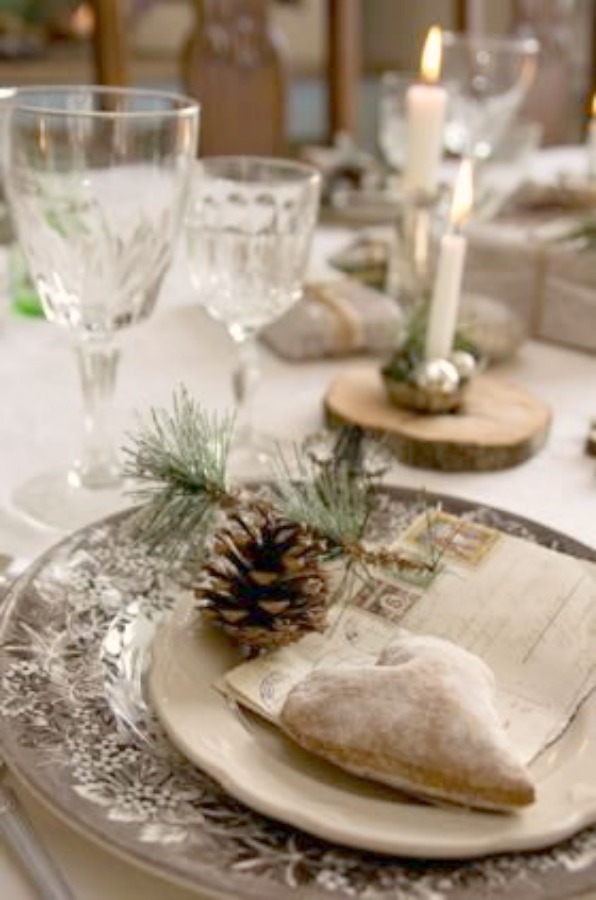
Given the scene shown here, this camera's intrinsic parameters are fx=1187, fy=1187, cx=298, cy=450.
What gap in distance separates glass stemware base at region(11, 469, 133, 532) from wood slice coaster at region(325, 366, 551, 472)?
0.16 m

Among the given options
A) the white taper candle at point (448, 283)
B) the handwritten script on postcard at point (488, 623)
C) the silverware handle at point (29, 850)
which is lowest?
the silverware handle at point (29, 850)

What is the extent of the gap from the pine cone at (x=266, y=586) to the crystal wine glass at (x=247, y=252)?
0.26 meters

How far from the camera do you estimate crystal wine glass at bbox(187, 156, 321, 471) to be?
2.49 feet

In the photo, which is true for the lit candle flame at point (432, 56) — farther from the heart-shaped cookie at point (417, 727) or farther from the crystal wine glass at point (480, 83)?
the heart-shaped cookie at point (417, 727)

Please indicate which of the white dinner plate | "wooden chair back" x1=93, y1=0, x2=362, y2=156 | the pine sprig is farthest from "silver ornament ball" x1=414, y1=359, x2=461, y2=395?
"wooden chair back" x1=93, y1=0, x2=362, y2=156

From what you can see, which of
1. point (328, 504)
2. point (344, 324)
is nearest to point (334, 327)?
point (344, 324)

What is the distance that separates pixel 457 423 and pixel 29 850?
0.43m

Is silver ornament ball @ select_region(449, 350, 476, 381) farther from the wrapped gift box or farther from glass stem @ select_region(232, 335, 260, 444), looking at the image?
the wrapped gift box

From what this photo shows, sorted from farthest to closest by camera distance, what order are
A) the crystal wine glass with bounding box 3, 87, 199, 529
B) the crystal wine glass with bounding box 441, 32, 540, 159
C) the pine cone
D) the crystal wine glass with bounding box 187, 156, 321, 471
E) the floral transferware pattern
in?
the crystal wine glass with bounding box 441, 32, 540, 159 → the crystal wine glass with bounding box 187, 156, 321, 471 → the crystal wine glass with bounding box 3, 87, 199, 529 → the pine cone → the floral transferware pattern

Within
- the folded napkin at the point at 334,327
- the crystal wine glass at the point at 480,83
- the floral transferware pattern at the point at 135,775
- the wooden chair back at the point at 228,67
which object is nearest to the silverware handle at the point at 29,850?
the floral transferware pattern at the point at 135,775

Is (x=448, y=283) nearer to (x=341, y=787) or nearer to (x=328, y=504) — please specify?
(x=328, y=504)

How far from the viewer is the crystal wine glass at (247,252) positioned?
29.9 inches

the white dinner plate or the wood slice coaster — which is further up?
the white dinner plate

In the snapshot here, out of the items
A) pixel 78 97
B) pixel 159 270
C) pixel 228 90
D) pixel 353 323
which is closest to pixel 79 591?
pixel 159 270
